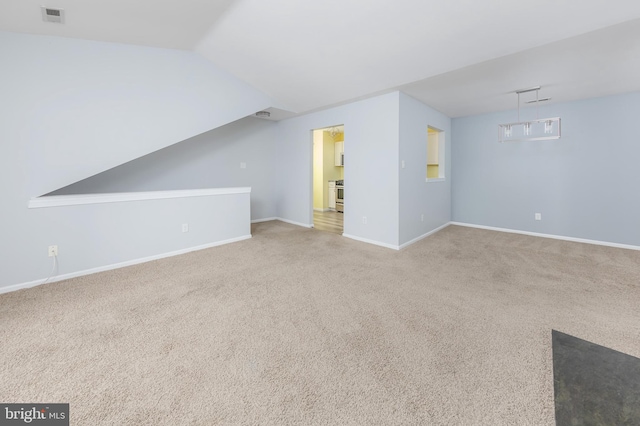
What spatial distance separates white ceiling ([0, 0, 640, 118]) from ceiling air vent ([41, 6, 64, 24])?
0.06 metres

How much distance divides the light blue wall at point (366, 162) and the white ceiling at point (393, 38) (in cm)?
45

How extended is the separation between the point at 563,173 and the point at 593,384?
438cm

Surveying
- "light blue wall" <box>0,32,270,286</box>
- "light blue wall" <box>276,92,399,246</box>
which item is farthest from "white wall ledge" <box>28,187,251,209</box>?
"light blue wall" <box>276,92,399,246</box>

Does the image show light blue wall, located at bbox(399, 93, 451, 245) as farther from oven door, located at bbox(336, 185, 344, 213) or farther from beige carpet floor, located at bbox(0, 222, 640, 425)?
oven door, located at bbox(336, 185, 344, 213)

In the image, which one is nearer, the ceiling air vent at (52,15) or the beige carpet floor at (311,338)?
the beige carpet floor at (311,338)

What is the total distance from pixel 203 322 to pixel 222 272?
44.1 inches

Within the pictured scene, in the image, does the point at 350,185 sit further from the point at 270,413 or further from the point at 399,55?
the point at 270,413

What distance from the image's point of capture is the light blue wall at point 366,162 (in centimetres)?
418

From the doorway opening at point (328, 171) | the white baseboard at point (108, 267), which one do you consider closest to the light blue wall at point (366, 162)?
the white baseboard at point (108, 267)

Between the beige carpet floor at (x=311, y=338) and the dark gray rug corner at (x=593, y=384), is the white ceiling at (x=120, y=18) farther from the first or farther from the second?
the dark gray rug corner at (x=593, y=384)

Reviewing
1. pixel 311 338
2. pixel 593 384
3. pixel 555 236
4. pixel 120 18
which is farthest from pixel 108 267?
pixel 555 236

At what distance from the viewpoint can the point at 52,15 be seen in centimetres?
260

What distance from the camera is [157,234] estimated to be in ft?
12.2

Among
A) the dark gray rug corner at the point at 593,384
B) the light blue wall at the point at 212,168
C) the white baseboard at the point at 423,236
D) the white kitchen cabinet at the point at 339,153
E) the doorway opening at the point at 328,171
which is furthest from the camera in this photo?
the white kitchen cabinet at the point at 339,153
